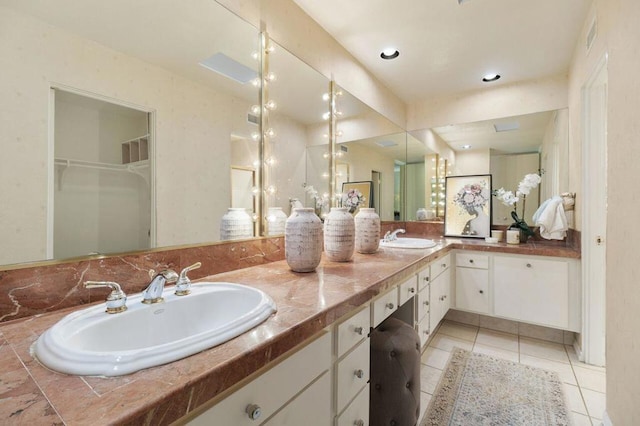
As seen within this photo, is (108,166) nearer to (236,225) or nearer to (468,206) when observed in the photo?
(236,225)

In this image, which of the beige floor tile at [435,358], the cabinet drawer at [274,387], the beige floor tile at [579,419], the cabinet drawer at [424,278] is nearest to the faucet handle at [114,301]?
the cabinet drawer at [274,387]

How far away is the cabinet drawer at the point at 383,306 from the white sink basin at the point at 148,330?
22.0 inches

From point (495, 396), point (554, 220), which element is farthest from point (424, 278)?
point (554, 220)

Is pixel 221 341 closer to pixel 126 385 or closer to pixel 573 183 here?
pixel 126 385

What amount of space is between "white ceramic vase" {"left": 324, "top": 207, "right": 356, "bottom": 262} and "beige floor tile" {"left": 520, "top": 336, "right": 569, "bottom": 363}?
186 cm

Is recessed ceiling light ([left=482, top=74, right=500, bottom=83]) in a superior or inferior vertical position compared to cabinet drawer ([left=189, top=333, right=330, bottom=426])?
superior

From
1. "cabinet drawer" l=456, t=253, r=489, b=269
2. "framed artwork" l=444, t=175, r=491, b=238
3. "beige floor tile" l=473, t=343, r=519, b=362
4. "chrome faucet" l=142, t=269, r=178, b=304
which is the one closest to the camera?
"chrome faucet" l=142, t=269, r=178, b=304

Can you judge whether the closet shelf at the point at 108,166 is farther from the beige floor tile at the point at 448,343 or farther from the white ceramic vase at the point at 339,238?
the beige floor tile at the point at 448,343

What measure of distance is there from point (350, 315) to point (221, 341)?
55 centimetres

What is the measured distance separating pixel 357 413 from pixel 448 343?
5.69 ft

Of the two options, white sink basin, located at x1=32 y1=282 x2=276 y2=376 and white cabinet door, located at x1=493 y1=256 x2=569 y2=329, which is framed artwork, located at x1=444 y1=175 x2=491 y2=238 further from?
white sink basin, located at x1=32 y1=282 x2=276 y2=376

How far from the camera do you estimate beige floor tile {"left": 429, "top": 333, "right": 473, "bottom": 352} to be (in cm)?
248

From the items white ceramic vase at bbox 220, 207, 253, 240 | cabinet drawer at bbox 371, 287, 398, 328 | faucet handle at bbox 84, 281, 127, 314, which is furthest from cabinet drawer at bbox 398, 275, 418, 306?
faucet handle at bbox 84, 281, 127, 314

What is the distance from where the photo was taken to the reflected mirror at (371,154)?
7.77 ft
